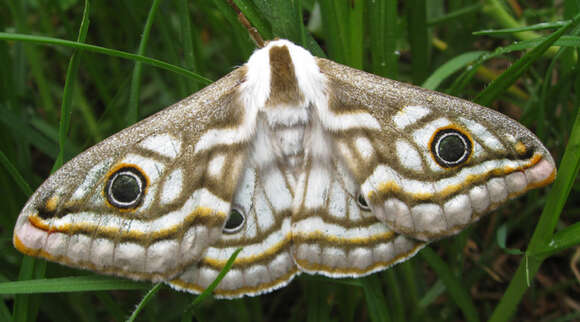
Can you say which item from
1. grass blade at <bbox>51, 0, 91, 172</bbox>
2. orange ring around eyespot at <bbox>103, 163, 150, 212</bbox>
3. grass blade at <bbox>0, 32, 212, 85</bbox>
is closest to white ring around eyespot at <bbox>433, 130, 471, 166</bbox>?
grass blade at <bbox>0, 32, 212, 85</bbox>

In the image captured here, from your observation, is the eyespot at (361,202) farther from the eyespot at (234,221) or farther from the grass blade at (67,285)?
the grass blade at (67,285)

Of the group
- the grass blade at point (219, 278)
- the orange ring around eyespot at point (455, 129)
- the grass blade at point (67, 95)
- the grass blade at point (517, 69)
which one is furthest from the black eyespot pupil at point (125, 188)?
the grass blade at point (517, 69)

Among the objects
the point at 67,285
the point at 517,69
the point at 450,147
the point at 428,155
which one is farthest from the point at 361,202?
the point at 67,285

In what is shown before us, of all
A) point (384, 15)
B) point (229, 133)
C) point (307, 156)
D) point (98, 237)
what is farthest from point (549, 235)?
point (98, 237)

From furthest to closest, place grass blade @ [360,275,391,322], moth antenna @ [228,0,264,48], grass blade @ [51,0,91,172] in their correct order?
moth antenna @ [228,0,264,48] → grass blade @ [360,275,391,322] → grass blade @ [51,0,91,172]

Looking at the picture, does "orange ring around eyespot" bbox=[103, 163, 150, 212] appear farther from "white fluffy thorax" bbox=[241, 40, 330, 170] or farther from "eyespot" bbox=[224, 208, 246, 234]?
"white fluffy thorax" bbox=[241, 40, 330, 170]
